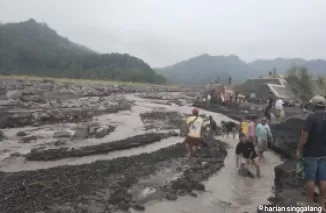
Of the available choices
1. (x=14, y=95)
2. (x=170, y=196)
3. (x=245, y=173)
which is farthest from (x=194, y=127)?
(x=14, y=95)

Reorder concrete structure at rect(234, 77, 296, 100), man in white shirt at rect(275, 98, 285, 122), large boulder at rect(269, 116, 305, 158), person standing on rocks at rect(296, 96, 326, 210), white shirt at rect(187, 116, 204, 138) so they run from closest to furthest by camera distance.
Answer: person standing on rocks at rect(296, 96, 326, 210)
white shirt at rect(187, 116, 204, 138)
large boulder at rect(269, 116, 305, 158)
man in white shirt at rect(275, 98, 285, 122)
concrete structure at rect(234, 77, 296, 100)

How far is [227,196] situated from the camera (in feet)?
33.1

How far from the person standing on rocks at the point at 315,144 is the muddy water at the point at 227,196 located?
267 centimetres

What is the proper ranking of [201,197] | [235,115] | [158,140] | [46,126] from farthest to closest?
[235,115] → [46,126] → [158,140] → [201,197]

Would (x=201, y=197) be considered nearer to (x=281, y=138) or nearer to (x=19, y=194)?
(x=19, y=194)

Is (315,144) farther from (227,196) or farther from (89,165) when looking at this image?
(89,165)

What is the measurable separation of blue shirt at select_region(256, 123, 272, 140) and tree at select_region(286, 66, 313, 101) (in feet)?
89.0

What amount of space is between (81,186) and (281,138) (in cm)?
1105

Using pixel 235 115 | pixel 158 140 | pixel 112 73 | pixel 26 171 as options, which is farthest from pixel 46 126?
pixel 112 73

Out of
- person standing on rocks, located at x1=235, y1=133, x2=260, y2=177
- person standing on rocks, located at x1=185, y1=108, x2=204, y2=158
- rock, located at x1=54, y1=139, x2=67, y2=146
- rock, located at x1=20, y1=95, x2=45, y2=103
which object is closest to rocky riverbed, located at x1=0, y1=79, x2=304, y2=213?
rock, located at x1=54, y1=139, x2=67, y2=146

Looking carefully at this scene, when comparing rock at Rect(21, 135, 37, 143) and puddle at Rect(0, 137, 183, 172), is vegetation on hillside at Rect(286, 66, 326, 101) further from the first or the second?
rock at Rect(21, 135, 37, 143)

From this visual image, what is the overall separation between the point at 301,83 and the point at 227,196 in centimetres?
3401

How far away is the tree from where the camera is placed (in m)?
Result: 38.6

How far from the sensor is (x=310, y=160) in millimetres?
6785
